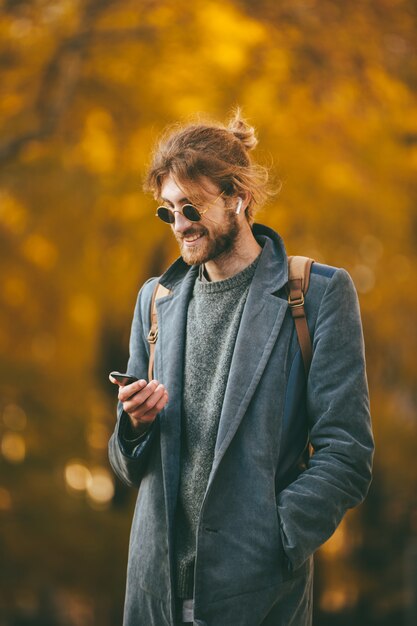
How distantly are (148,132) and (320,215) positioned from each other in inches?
55.9

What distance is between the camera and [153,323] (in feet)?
7.39

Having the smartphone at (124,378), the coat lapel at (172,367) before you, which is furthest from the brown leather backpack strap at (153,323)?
the smartphone at (124,378)

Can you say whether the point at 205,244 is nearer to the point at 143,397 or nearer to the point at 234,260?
the point at 234,260

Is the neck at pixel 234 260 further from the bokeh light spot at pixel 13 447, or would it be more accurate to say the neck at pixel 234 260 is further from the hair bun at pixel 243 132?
the bokeh light spot at pixel 13 447

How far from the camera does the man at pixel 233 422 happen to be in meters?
1.86

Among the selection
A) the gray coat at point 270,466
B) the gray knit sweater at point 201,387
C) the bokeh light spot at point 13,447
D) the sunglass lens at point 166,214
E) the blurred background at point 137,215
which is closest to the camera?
the gray coat at point 270,466

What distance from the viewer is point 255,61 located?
248 inches

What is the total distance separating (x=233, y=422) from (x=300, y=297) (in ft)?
1.10

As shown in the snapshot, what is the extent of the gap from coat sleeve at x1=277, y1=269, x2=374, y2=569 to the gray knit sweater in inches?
8.2

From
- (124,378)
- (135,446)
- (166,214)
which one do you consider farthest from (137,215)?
(124,378)

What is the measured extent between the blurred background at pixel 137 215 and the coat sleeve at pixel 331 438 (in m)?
4.21

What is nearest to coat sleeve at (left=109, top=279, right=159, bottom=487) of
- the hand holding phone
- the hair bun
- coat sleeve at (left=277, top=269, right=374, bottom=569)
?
the hand holding phone

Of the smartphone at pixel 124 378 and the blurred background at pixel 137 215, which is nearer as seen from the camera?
the smartphone at pixel 124 378

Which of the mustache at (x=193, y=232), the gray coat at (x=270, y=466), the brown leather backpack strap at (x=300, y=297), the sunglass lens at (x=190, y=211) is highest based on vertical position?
the sunglass lens at (x=190, y=211)
